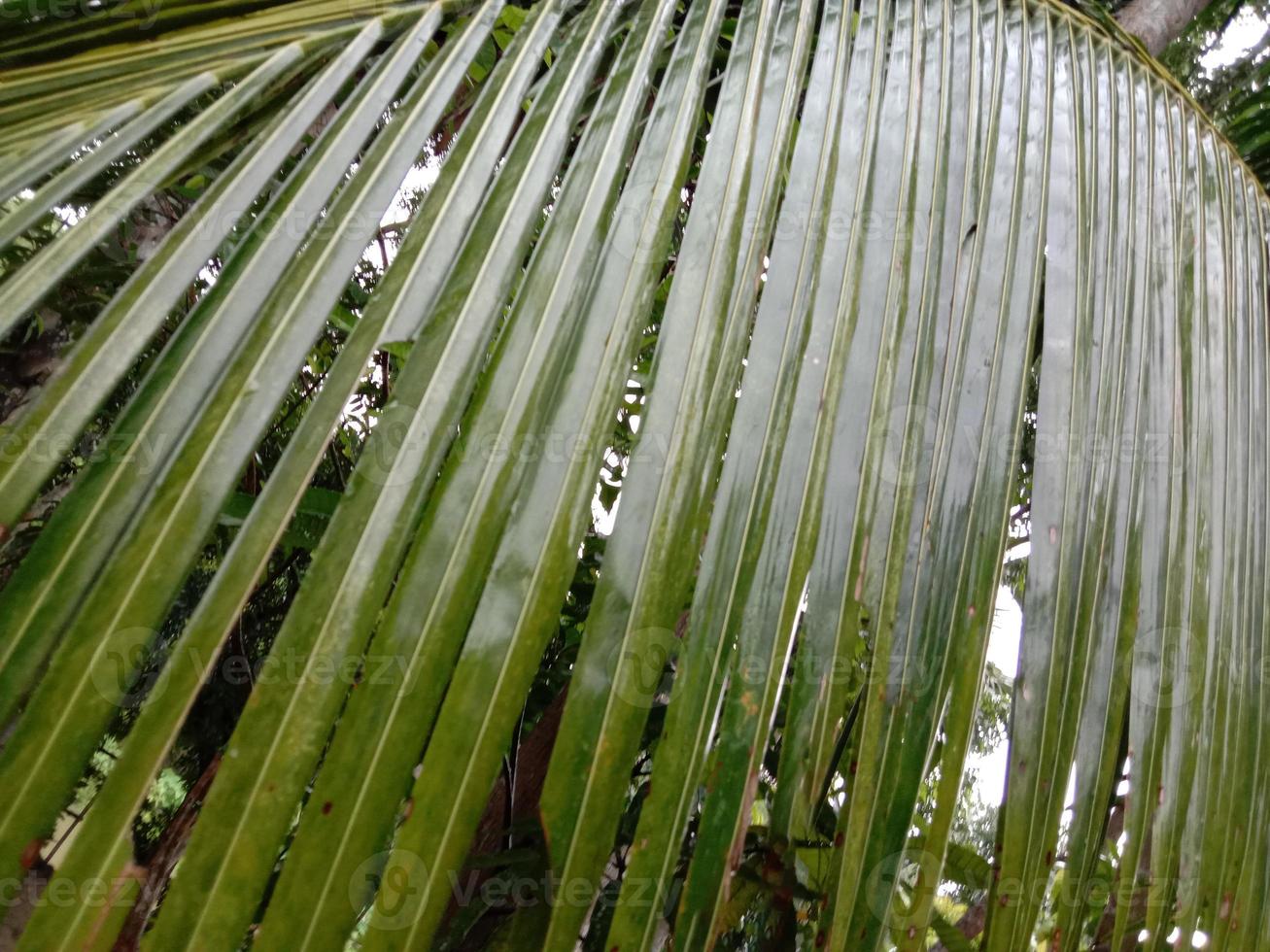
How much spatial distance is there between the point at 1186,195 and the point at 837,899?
0.86 m

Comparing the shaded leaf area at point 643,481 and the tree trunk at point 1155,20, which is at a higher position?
the tree trunk at point 1155,20

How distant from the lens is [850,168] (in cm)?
66

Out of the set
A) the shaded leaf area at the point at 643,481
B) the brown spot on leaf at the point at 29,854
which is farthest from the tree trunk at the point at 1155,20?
the brown spot on leaf at the point at 29,854

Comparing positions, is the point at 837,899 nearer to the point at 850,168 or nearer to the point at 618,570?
the point at 618,570

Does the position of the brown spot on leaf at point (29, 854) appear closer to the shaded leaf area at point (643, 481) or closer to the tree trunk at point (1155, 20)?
the shaded leaf area at point (643, 481)

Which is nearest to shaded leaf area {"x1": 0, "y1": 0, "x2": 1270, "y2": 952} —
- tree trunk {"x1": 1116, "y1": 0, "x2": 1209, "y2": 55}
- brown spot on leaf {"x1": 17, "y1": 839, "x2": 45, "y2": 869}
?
brown spot on leaf {"x1": 17, "y1": 839, "x2": 45, "y2": 869}

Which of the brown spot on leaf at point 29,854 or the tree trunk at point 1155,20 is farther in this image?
the tree trunk at point 1155,20

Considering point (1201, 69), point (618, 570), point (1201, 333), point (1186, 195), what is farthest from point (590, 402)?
point (1201, 69)

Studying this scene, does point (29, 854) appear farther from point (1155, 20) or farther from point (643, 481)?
point (1155, 20)

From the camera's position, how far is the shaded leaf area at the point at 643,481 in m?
0.40

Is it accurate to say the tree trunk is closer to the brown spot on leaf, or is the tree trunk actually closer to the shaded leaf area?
the shaded leaf area

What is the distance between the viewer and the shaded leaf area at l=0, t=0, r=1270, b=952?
40cm

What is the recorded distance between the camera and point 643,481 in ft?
1.63

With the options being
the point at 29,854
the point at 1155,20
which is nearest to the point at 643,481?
the point at 29,854
